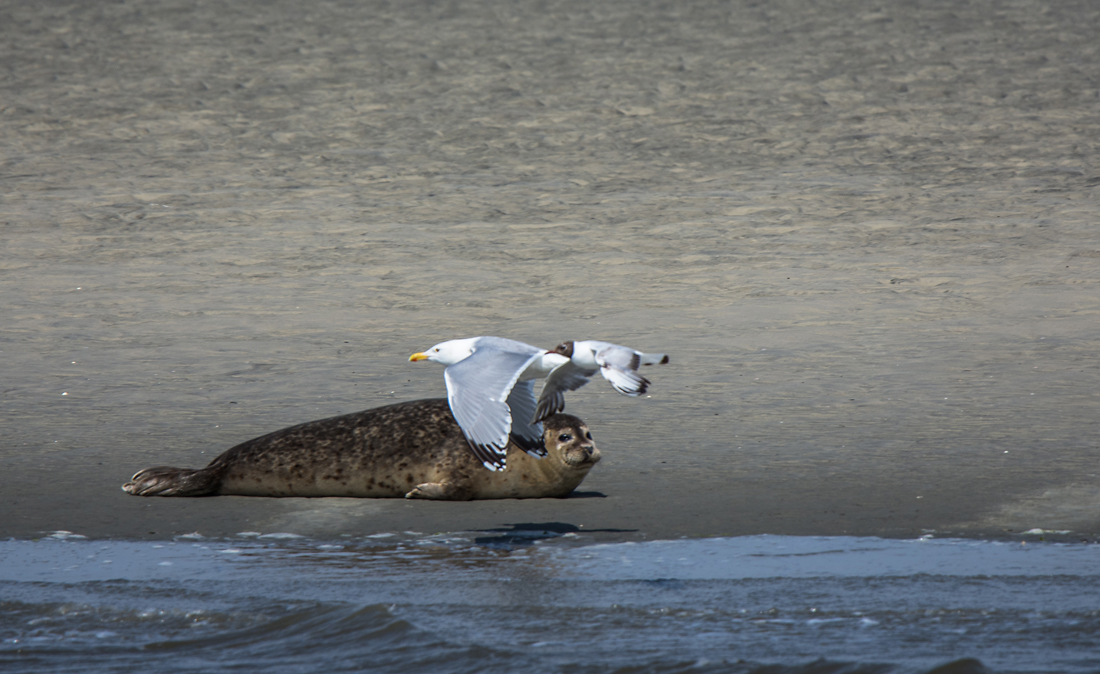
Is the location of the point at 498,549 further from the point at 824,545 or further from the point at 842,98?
the point at 842,98

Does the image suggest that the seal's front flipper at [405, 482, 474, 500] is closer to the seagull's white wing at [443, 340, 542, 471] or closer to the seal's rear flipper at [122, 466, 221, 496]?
the seal's rear flipper at [122, 466, 221, 496]

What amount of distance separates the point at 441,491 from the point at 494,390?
53.8 inches

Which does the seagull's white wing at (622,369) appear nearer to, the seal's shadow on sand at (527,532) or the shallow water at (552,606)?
the shallow water at (552,606)

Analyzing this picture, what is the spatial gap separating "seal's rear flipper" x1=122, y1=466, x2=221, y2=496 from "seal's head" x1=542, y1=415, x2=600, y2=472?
151 cm

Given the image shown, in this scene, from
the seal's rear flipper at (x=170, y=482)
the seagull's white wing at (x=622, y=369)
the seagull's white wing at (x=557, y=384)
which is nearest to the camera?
the seagull's white wing at (x=622, y=369)

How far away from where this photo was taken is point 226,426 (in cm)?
691

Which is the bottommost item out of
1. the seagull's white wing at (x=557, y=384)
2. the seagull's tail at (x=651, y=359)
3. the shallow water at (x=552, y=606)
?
the shallow water at (x=552, y=606)

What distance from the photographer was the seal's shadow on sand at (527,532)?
197 inches

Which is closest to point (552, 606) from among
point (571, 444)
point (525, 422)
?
point (525, 422)

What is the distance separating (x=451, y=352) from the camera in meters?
5.08

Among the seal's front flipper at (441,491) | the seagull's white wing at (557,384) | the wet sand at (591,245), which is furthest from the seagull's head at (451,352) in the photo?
the seal's front flipper at (441,491)

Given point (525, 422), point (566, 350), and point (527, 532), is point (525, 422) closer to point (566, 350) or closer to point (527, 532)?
point (527, 532)

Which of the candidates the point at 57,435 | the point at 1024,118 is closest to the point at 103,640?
the point at 57,435

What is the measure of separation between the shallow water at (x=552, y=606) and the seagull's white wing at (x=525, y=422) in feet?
1.23
